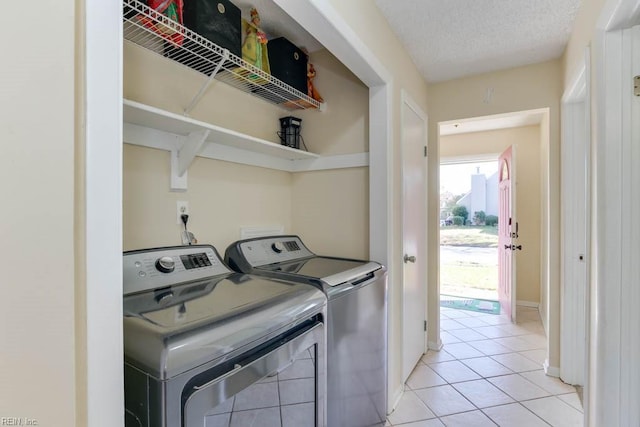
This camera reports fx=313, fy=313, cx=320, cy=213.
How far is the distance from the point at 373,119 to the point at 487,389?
78.3 inches

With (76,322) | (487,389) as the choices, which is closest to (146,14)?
(76,322)

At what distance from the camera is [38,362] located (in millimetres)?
483

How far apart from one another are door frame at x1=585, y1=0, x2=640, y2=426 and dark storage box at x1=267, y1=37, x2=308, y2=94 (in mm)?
1483

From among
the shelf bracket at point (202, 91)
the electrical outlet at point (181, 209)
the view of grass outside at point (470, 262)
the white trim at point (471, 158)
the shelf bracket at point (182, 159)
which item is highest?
the white trim at point (471, 158)

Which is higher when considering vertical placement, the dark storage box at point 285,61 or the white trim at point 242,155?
the dark storage box at point 285,61

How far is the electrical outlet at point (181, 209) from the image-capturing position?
146 centimetres

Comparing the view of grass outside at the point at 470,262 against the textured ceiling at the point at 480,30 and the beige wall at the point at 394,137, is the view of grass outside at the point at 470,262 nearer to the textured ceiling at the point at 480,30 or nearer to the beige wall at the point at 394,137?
the beige wall at the point at 394,137

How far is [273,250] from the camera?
1.78 metres

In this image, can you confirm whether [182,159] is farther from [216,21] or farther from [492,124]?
[492,124]

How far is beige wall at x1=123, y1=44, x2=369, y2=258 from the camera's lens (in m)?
1.33

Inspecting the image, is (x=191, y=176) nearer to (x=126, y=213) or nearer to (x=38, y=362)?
(x=126, y=213)

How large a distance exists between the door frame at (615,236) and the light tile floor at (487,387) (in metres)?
0.69

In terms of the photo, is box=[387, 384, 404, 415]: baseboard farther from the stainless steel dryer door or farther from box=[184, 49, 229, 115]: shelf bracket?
box=[184, 49, 229, 115]: shelf bracket

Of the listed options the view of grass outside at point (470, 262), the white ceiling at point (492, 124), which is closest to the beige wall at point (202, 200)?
the white ceiling at point (492, 124)
